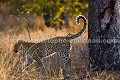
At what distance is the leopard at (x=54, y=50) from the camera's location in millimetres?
7641

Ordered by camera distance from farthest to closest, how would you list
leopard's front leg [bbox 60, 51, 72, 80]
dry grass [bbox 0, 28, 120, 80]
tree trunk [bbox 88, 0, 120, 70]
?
leopard's front leg [bbox 60, 51, 72, 80], tree trunk [bbox 88, 0, 120, 70], dry grass [bbox 0, 28, 120, 80]

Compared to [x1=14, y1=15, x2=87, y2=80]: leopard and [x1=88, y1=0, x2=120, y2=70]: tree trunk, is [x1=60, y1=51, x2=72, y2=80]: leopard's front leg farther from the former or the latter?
[x1=88, y1=0, x2=120, y2=70]: tree trunk

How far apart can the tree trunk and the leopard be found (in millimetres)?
250

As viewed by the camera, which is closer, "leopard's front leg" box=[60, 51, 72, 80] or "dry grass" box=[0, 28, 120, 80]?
"dry grass" box=[0, 28, 120, 80]

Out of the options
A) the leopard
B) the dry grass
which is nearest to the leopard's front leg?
the leopard

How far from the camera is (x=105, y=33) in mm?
7465

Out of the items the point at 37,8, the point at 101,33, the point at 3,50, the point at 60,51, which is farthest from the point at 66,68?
the point at 37,8

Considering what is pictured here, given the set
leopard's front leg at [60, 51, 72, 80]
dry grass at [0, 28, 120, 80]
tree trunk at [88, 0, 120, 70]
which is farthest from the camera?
leopard's front leg at [60, 51, 72, 80]

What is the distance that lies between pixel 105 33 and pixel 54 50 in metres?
1.15

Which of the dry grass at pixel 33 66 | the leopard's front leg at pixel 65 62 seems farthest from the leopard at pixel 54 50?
the dry grass at pixel 33 66

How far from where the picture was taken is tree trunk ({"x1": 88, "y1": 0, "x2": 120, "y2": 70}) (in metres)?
7.38

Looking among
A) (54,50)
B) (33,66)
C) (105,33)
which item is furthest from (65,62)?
(105,33)

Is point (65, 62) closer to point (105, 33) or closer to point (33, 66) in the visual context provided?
point (33, 66)

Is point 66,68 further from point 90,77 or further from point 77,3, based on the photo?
point 77,3
